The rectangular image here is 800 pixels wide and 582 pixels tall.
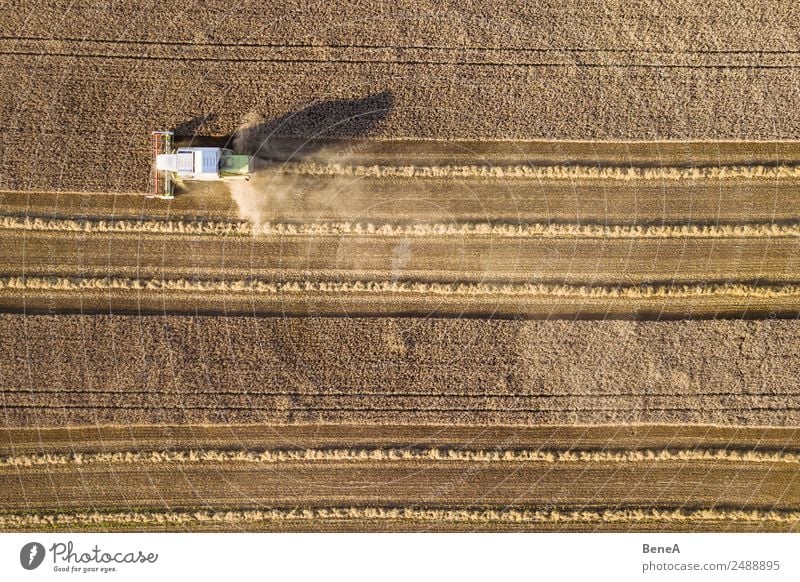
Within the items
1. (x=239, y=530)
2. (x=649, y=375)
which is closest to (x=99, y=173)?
(x=239, y=530)

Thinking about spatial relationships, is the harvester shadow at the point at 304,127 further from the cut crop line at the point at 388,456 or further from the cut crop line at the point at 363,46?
the cut crop line at the point at 388,456

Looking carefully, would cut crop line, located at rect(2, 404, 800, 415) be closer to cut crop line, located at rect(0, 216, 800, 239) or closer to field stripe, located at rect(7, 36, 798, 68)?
cut crop line, located at rect(0, 216, 800, 239)

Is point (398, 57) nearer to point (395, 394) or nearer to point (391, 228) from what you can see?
point (391, 228)

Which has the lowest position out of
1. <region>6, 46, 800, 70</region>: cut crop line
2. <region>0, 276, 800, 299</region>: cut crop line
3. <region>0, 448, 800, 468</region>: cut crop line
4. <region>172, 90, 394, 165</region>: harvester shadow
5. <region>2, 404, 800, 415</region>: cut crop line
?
<region>0, 448, 800, 468</region>: cut crop line

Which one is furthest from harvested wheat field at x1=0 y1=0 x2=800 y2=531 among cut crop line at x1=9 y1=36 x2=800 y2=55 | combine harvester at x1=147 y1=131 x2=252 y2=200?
combine harvester at x1=147 y1=131 x2=252 y2=200

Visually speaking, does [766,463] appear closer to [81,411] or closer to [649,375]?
[649,375]
